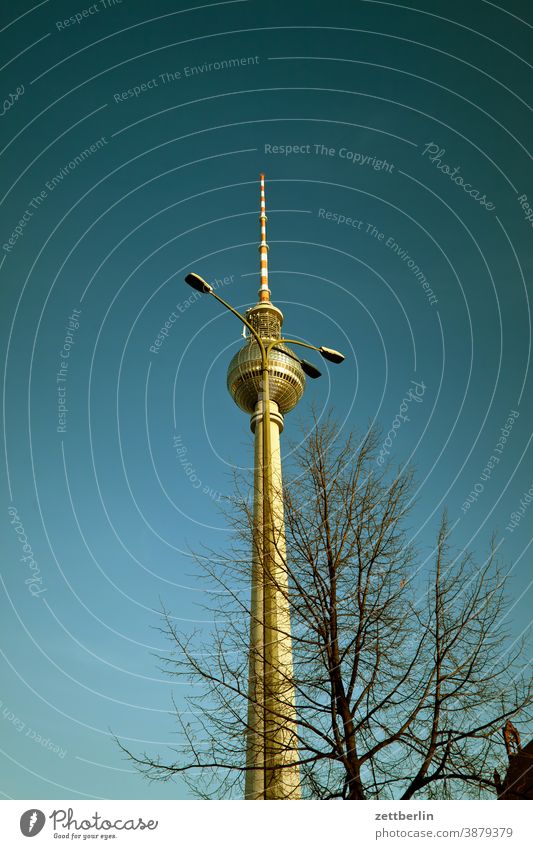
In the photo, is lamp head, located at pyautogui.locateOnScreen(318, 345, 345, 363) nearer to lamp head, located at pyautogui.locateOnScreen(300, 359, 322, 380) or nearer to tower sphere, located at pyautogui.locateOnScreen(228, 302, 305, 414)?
lamp head, located at pyautogui.locateOnScreen(300, 359, 322, 380)

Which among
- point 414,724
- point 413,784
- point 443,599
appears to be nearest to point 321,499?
point 443,599

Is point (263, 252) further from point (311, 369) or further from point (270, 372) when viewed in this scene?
point (311, 369)

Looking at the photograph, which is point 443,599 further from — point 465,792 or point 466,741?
point 465,792

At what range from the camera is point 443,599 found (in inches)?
356

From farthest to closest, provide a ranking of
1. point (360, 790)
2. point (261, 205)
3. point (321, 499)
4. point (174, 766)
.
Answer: point (261, 205), point (321, 499), point (174, 766), point (360, 790)

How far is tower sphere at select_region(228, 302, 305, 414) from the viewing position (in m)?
52.6
